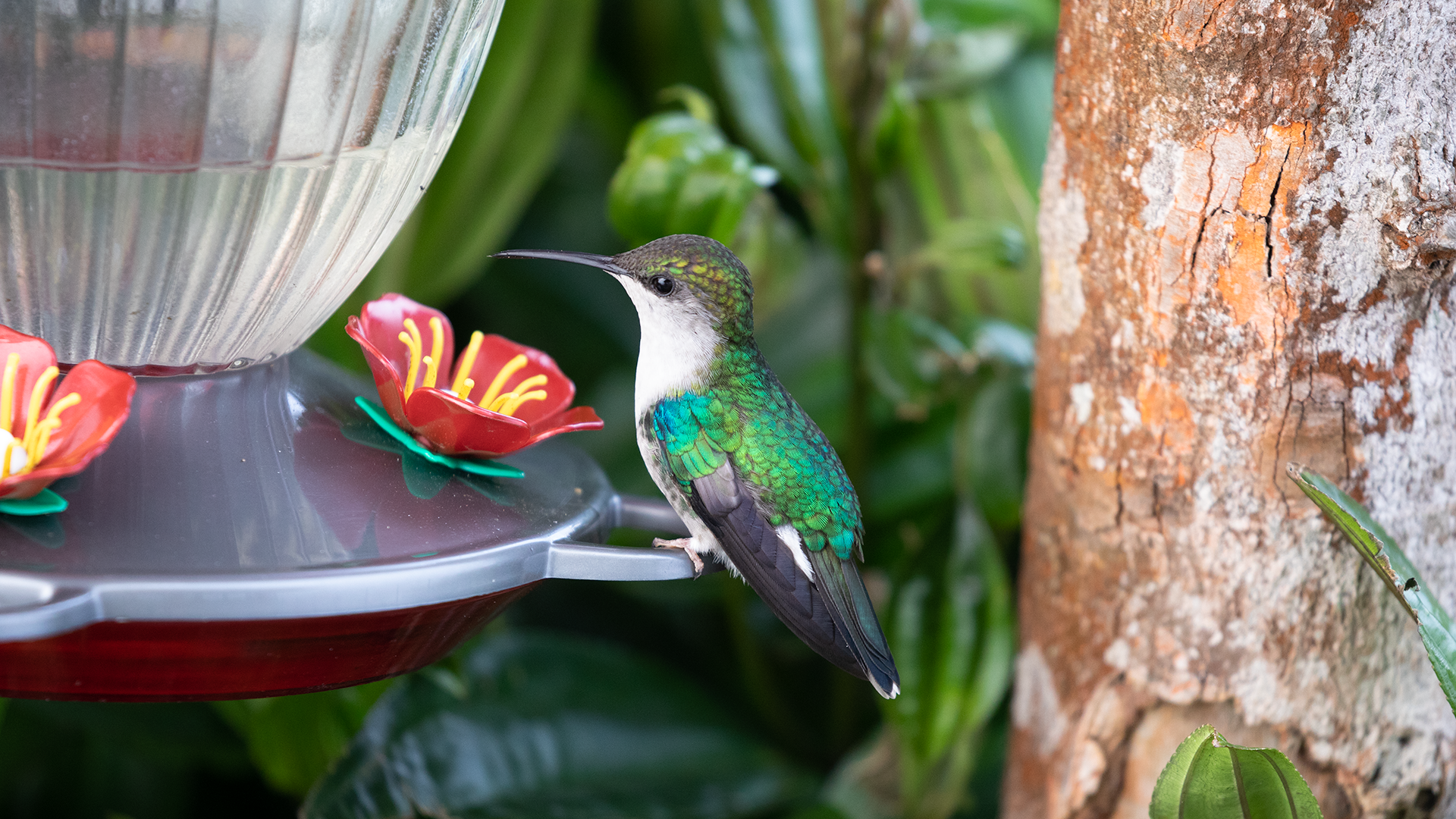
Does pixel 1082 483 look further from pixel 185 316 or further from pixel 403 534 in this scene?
pixel 185 316

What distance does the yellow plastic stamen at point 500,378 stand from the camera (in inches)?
29.6

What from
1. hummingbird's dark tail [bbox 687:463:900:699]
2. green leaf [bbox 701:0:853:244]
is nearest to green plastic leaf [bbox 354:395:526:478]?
hummingbird's dark tail [bbox 687:463:900:699]

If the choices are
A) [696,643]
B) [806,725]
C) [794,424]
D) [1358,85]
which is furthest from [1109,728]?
[696,643]

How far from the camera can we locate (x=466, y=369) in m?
0.77

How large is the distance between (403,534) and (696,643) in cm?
120

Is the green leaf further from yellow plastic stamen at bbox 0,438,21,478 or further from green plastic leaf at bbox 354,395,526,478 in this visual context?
yellow plastic stamen at bbox 0,438,21,478

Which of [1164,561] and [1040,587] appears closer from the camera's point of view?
[1164,561]

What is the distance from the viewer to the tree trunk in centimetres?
67

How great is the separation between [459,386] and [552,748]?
1.84ft

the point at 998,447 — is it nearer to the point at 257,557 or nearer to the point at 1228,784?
the point at 1228,784

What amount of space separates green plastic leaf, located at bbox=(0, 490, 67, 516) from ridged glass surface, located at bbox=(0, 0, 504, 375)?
0.16 meters

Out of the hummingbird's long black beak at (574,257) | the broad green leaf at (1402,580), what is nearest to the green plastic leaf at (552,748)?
the hummingbird's long black beak at (574,257)

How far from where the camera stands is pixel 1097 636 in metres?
0.84

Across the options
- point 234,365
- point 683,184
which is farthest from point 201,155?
point 683,184
